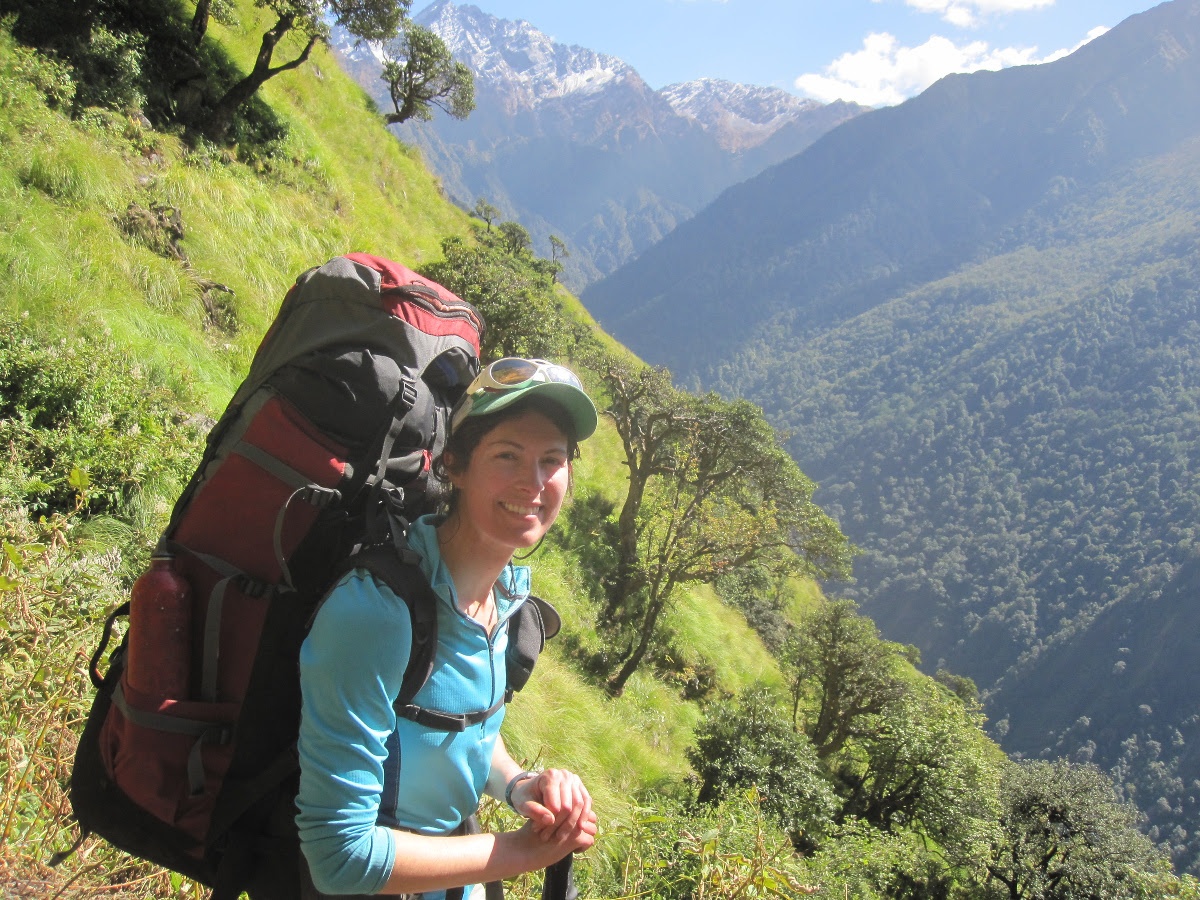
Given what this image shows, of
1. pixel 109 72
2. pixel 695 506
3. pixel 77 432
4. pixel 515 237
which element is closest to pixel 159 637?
pixel 77 432

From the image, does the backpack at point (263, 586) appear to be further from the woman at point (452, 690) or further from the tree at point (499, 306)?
the tree at point (499, 306)

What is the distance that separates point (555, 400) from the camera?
1510mm

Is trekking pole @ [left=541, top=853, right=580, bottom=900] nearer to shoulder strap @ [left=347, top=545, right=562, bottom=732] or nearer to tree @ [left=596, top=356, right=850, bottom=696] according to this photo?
shoulder strap @ [left=347, top=545, right=562, bottom=732]

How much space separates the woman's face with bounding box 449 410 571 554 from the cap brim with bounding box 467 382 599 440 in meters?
0.05

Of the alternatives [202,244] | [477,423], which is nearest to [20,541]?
[477,423]

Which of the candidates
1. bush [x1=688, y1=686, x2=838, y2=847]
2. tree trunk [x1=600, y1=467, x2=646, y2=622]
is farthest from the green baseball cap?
tree trunk [x1=600, y1=467, x2=646, y2=622]

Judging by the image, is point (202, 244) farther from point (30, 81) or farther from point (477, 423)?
point (477, 423)

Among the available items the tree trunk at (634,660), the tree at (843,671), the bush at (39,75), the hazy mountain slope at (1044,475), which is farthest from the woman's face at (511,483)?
the hazy mountain slope at (1044,475)

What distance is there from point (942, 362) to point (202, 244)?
191429mm

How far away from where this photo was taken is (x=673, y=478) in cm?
1641

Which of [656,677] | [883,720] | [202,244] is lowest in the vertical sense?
[656,677]

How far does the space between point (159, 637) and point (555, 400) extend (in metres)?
0.99

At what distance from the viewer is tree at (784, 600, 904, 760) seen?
15.7 meters

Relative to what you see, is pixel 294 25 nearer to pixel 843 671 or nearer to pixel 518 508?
pixel 518 508
